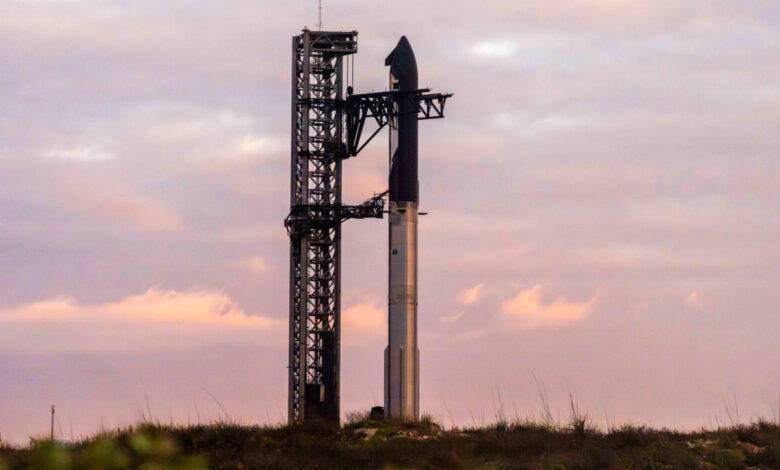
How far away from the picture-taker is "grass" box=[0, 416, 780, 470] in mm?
28234

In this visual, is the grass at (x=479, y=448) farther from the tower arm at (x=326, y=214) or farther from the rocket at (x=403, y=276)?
the tower arm at (x=326, y=214)

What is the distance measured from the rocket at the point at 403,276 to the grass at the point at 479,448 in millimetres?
15257

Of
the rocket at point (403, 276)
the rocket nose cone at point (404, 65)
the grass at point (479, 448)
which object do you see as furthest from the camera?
the rocket nose cone at point (404, 65)

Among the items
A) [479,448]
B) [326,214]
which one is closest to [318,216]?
[326,214]

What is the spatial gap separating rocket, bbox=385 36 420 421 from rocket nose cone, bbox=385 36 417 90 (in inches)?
60.2

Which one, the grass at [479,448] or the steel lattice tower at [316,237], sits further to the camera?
the steel lattice tower at [316,237]

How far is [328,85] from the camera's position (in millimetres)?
62156

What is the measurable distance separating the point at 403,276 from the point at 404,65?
460 inches

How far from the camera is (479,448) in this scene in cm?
3259

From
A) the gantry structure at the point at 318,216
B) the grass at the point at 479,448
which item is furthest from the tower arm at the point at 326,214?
the grass at the point at 479,448

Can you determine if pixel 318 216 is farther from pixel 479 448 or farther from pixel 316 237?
pixel 479 448

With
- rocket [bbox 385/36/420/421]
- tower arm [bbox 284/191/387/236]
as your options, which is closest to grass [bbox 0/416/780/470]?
rocket [bbox 385/36/420/421]

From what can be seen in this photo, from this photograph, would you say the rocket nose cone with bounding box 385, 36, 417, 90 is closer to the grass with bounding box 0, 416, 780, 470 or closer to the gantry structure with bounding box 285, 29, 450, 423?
the gantry structure with bounding box 285, 29, 450, 423

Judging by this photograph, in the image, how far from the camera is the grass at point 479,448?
92.6 feet
